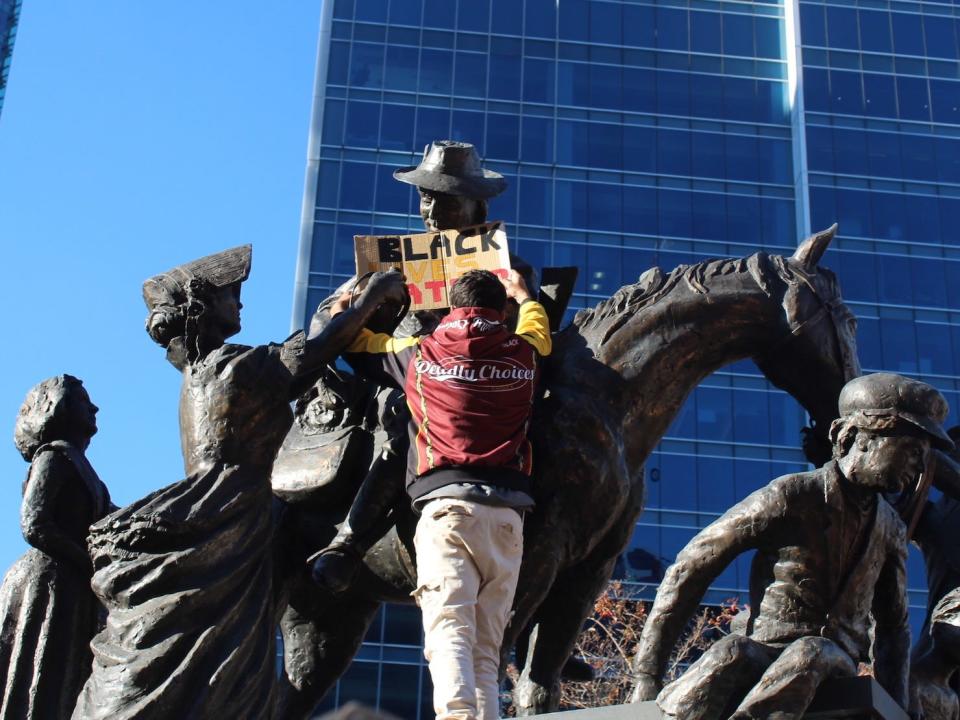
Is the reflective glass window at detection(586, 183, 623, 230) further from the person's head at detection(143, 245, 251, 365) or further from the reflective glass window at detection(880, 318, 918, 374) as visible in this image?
the person's head at detection(143, 245, 251, 365)

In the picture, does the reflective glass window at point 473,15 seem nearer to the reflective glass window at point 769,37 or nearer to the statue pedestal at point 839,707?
the reflective glass window at point 769,37

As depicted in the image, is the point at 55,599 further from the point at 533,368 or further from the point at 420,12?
the point at 420,12

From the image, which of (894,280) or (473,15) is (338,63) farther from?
(894,280)

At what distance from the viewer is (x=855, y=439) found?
6480mm

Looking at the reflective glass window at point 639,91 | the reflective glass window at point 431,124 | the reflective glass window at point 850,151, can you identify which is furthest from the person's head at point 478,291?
the reflective glass window at point 850,151

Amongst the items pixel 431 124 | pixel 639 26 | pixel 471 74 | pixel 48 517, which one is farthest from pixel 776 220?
pixel 48 517

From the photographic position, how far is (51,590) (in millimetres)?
6414

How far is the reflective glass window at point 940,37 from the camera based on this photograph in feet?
176

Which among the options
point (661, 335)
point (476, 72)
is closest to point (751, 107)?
point (476, 72)

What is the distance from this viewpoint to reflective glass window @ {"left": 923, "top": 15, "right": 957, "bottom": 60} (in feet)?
176

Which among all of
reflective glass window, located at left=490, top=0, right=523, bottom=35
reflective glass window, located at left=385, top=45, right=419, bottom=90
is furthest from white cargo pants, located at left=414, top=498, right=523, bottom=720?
reflective glass window, located at left=490, top=0, right=523, bottom=35

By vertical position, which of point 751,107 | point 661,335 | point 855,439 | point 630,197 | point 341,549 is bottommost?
point 341,549

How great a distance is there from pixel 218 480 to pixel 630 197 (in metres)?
44.2

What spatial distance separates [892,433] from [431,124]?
44.0 m
